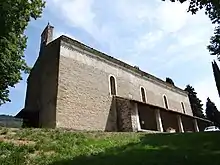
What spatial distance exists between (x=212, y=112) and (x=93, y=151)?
4379 centimetres

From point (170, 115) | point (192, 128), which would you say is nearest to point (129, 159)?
point (170, 115)

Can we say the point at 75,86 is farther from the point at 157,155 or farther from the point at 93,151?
the point at 157,155

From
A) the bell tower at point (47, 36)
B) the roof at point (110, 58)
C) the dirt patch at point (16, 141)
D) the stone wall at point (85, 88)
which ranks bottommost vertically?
the dirt patch at point (16, 141)

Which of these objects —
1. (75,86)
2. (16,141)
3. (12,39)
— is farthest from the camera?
(75,86)

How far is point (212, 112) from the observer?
164ft

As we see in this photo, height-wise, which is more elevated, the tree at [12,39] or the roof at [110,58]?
the roof at [110,58]

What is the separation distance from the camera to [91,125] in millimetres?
21875

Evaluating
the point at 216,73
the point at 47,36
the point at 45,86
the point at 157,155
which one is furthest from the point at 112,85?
the point at 157,155

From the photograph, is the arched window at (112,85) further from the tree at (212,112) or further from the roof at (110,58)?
the tree at (212,112)

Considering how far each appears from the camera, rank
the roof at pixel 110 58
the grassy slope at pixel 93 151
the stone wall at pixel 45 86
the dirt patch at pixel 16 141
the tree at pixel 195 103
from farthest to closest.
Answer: the tree at pixel 195 103, the roof at pixel 110 58, the stone wall at pixel 45 86, the dirt patch at pixel 16 141, the grassy slope at pixel 93 151

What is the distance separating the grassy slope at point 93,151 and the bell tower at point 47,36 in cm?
A: 1402

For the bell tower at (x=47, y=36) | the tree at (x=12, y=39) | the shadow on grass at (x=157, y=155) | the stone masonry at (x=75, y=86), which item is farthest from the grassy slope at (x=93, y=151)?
the bell tower at (x=47, y=36)

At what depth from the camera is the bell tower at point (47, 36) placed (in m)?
26.1

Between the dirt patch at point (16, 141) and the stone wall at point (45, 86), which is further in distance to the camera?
the stone wall at point (45, 86)
